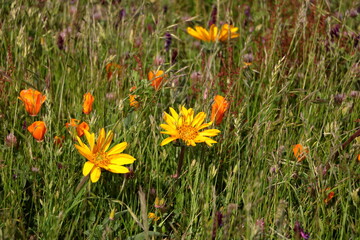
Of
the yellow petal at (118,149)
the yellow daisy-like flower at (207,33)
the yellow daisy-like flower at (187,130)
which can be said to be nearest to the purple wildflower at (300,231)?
the yellow daisy-like flower at (187,130)

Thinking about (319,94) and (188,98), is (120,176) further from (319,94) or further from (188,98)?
(319,94)

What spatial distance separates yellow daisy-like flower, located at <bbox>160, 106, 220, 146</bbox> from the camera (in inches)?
75.0

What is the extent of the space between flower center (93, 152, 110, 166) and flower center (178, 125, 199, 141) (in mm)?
287

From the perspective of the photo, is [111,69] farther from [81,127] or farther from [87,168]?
[87,168]

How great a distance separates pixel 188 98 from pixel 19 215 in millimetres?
1136

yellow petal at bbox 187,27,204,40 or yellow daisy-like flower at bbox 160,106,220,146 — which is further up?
yellow petal at bbox 187,27,204,40

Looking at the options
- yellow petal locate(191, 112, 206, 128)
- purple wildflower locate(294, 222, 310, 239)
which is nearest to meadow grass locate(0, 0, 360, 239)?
purple wildflower locate(294, 222, 310, 239)

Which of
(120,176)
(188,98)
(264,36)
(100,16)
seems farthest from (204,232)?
(100,16)

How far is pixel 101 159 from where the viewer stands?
179 cm

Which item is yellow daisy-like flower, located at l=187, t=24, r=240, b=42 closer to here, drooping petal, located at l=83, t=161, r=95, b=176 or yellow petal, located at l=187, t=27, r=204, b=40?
yellow petal, located at l=187, t=27, r=204, b=40

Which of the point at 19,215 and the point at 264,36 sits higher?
the point at 264,36

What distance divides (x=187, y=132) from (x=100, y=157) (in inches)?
13.5

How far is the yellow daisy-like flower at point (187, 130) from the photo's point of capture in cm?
190

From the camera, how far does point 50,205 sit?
1.75m
